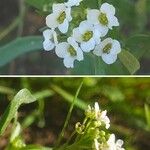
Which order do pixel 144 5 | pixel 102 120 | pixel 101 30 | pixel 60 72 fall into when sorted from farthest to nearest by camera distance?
pixel 60 72, pixel 144 5, pixel 101 30, pixel 102 120

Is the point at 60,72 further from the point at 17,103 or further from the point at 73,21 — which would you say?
the point at 17,103

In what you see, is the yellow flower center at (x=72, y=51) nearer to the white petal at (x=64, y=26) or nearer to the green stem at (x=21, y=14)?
the white petal at (x=64, y=26)

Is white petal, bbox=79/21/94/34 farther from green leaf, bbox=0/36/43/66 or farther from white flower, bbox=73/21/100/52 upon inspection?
green leaf, bbox=0/36/43/66

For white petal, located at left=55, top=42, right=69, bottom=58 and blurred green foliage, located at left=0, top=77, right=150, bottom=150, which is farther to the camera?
blurred green foliage, located at left=0, top=77, right=150, bottom=150

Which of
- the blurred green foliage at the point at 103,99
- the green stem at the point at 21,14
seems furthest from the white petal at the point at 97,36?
the green stem at the point at 21,14

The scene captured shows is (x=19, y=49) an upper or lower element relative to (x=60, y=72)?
upper

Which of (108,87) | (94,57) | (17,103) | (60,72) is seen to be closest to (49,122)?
(108,87)

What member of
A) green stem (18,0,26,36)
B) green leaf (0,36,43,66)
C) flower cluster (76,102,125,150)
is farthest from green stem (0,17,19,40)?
flower cluster (76,102,125,150)
